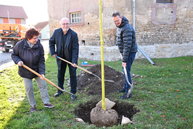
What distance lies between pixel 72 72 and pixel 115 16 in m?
1.88

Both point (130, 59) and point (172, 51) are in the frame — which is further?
point (172, 51)

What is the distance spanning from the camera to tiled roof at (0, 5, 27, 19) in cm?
4419

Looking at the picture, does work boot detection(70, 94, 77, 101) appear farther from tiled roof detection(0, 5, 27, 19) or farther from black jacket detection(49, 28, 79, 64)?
tiled roof detection(0, 5, 27, 19)

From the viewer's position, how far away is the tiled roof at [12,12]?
1740 inches

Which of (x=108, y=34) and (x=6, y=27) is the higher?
(x=6, y=27)

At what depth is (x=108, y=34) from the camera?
11406 millimetres

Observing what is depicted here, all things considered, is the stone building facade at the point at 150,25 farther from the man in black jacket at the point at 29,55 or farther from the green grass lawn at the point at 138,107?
the man in black jacket at the point at 29,55

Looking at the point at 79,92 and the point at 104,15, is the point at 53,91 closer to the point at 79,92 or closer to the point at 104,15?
the point at 79,92

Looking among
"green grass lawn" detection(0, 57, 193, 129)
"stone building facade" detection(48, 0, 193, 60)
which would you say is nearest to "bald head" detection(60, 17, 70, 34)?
"green grass lawn" detection(0, 57, 193, 129)

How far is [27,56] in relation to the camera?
12.8 feet

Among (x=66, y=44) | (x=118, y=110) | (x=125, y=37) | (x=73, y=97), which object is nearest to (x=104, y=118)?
(x=118, y=110)

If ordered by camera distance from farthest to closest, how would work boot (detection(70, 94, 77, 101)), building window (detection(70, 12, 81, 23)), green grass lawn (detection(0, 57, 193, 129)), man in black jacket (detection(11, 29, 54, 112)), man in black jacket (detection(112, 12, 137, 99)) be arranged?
building window (detection(70, 12, 81, 23))
work boot (detection(70, 94, 77, 101))
man in black jacket (detection(112, 12, 137, 99))
man in black jacket (detection(11, 29, 54, 112))
green grass lawn (detection(0, 57, 193, 129))

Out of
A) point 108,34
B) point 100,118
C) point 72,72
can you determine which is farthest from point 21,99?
point 108,34

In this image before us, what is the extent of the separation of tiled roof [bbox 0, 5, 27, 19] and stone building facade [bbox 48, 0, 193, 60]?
38.3 metres
